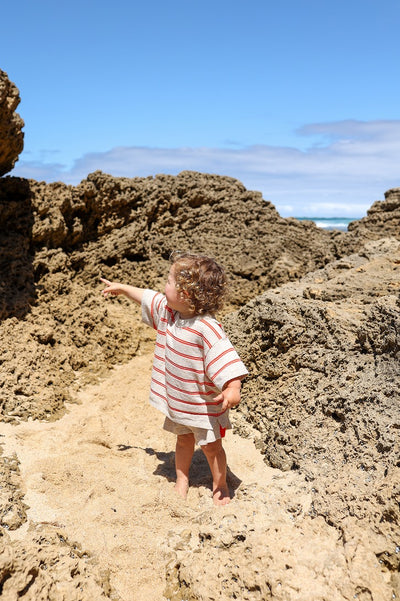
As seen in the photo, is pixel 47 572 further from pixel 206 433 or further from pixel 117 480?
pixel 206 433

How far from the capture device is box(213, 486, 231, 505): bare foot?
2.44 m

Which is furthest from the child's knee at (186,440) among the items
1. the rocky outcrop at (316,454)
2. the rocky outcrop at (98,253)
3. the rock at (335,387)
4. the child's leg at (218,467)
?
the rocky outcrop at (98,253)

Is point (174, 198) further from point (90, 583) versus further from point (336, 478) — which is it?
point (90, 583)

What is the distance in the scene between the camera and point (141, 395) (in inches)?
146

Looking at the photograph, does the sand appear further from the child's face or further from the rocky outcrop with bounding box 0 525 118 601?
the child's face

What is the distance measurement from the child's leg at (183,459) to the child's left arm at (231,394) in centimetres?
41

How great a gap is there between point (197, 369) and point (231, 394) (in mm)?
238

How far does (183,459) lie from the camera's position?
2.58 m

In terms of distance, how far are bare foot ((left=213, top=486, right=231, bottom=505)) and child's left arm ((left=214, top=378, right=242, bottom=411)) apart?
48 cm

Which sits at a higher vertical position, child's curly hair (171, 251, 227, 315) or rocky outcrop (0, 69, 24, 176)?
rocky outcrop (0, 69, 24, 176)

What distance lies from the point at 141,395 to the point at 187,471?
1.20 meters

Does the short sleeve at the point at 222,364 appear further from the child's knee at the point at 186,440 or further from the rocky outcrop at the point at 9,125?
the rocky outcrop at the point at 9,125

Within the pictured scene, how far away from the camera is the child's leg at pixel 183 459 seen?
2.55m

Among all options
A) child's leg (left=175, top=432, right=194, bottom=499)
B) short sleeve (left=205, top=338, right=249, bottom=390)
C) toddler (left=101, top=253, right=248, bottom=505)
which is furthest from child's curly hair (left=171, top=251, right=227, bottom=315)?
child's leg (left=175, top=432, right=194, bottom=499)
